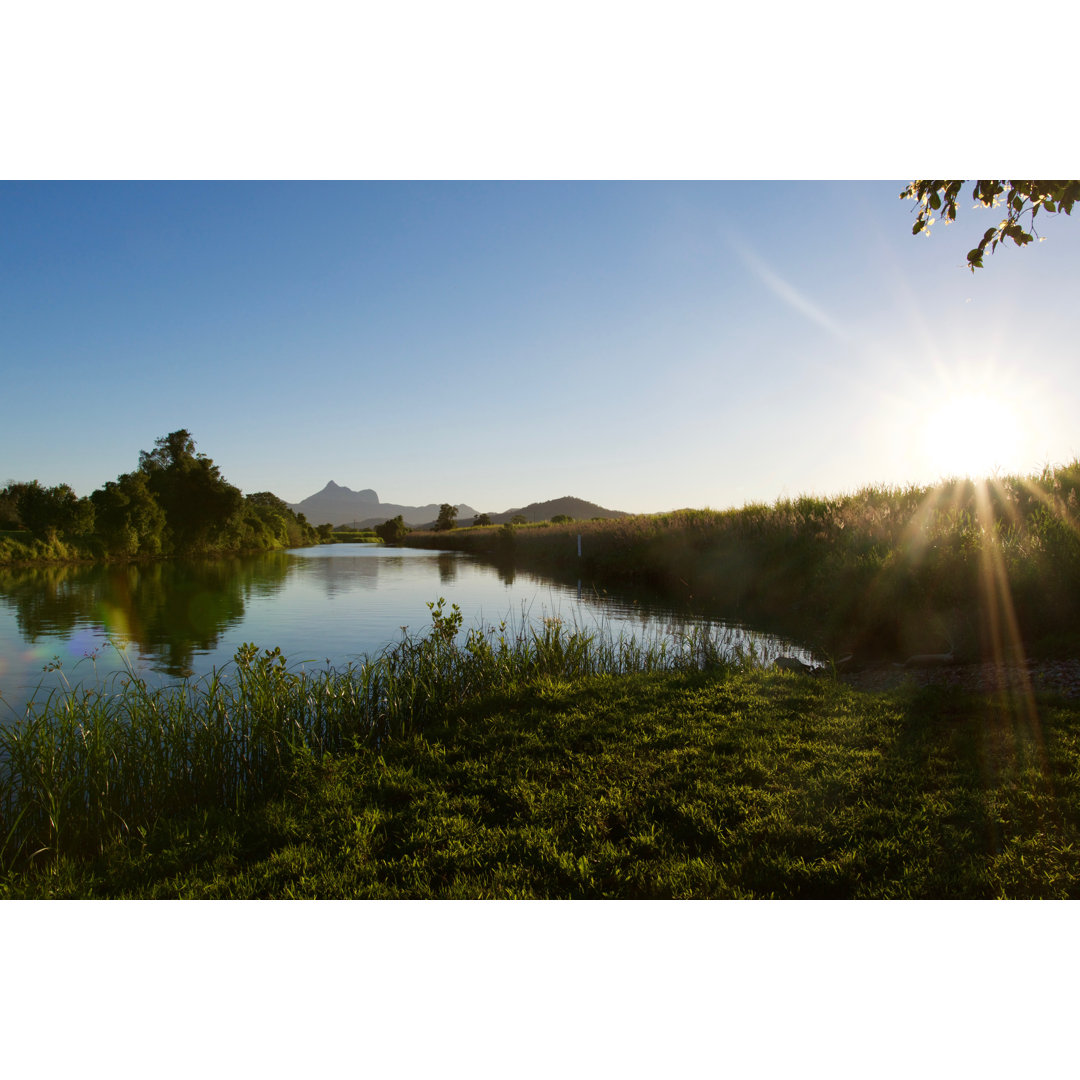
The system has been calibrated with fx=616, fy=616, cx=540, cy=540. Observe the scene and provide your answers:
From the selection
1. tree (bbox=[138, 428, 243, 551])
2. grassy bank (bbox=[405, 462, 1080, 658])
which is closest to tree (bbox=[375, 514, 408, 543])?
tree (bbox=[138, 428, 243, 551])

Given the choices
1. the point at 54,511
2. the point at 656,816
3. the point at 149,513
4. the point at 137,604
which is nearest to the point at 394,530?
the point at 149,513

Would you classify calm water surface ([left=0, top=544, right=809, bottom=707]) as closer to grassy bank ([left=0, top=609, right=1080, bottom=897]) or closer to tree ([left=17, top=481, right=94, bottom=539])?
grassy bank ([left=0, top=609, right=1080, bottom=897])

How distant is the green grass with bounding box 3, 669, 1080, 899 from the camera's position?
3.39m

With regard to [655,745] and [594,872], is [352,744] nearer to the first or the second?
[655,745]

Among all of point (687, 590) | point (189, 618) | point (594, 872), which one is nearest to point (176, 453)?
point (189, 618)

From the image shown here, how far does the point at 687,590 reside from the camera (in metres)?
19.8

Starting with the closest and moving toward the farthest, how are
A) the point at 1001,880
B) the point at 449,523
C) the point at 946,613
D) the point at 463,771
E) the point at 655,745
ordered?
the point at 1001,880 → the point at 463,771 → the point at 655,745 → the point at 946,613 → the point at 449,523

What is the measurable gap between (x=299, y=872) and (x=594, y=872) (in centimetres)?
175

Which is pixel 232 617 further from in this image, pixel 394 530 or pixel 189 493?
pixel 394 530

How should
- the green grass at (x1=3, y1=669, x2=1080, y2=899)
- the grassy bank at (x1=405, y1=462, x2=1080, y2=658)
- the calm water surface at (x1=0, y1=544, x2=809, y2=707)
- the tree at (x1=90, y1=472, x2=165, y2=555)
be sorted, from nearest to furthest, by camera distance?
1. the green grass at (x1=3, y1=669, x2=1080, y2=899)
2. the grassy bank at (x1=405, y1=462, x2=1080, y2=658)
3. the calm water surface at (x1=0, y1=544, x2=809, y2=707)
4. the tree at (x1=90, y1=472, x2=165, y2=555)

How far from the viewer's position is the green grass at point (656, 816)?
133 inches

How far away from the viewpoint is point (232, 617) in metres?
18.2

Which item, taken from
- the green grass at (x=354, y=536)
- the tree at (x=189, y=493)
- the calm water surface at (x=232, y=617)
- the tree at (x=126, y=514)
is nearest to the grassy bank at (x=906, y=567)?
the calm water surface at (x=232, y=617)

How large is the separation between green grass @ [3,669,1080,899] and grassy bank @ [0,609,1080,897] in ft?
0.06
